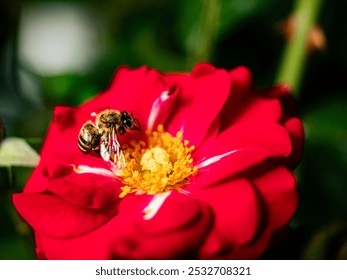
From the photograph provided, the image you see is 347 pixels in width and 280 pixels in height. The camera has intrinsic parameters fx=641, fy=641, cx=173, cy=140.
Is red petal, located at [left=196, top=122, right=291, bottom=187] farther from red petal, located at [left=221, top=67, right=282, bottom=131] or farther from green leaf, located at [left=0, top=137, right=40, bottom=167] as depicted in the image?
green leaf, located at [left=0, top=137, right=40, bottom=167]

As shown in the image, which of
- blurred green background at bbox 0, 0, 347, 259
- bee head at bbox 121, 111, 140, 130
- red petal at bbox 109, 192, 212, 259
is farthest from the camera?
blurred green background at bbox 0, 0, 347, 259

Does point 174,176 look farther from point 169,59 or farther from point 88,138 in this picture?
point 169,59

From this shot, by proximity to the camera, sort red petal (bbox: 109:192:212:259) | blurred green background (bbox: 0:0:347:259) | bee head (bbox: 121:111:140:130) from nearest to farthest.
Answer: red petal (bbox: 109:192:212:259)
bee head (bbox: 121:111:140:130)
blurred green background (bbox: 0:0:347:259)

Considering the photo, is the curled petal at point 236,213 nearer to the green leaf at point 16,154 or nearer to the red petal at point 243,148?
the red petal at point 243,148

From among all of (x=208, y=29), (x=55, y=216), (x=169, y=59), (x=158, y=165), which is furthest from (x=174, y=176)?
(x=169, y=59)

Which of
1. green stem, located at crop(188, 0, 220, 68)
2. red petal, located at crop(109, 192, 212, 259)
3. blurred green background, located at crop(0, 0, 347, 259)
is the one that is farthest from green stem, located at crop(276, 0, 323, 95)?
red petal, located at crop(109, 192, 212, 259)

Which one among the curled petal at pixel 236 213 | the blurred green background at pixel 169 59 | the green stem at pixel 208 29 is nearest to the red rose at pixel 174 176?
the curled petal at pixel 236 213

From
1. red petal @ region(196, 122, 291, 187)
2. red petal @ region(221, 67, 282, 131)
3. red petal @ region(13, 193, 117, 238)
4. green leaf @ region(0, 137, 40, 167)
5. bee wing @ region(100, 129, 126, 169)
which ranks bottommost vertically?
red petal @ region(13, 193, 117, 238)
